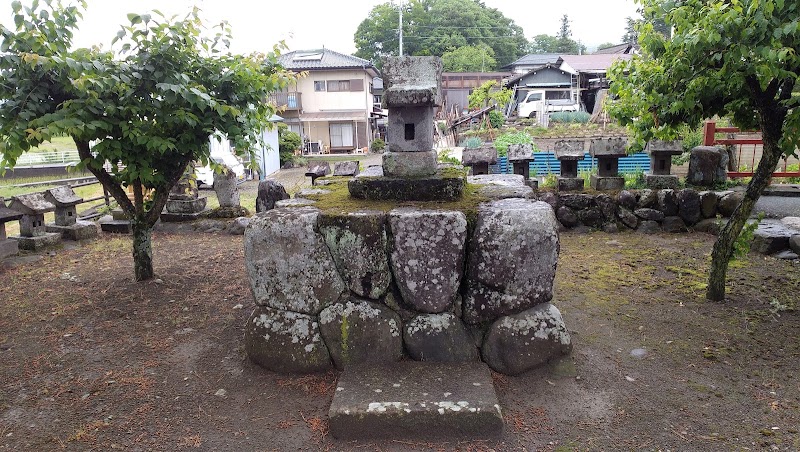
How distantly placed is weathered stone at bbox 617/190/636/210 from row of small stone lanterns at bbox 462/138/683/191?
403 mm

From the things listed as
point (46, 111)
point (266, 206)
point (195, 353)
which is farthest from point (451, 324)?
point (266, 206)

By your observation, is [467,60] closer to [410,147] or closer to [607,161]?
[607,161]

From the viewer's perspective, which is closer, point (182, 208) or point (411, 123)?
point (411, 123)

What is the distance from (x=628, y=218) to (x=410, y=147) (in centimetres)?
502

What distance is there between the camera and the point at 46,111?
511 centimetres

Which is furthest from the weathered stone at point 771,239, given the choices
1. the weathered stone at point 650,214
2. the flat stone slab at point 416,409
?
the flat stone slab at point 416,409

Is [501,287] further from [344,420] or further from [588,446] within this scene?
[344,420]

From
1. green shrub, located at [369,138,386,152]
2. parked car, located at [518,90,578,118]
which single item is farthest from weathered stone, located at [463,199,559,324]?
parked car, located at [518,90,578,118]

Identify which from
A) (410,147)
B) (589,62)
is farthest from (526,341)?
(589,62)

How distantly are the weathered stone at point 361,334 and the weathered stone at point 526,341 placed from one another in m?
0.73

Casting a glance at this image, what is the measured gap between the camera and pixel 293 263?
3.89 meters

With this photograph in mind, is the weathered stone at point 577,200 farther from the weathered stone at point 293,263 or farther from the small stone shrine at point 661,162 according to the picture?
the weathered stone at point 293,263

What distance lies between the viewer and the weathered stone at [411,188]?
14.5 ft

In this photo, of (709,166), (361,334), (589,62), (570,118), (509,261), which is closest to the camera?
(509,261)
